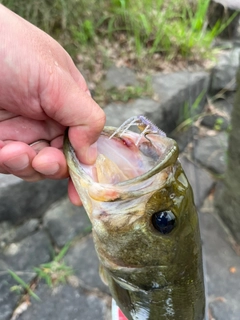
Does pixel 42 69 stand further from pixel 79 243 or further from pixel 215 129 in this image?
pixel 215 129

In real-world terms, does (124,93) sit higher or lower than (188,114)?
higher

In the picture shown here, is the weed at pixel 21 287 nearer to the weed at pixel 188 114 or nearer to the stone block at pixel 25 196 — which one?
the stone block at pixel 25 196

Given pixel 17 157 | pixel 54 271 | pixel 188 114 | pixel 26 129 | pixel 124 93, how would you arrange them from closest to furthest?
1. pixel 17 157
2. pixel 26 129
3. pixel 54 271
4. pixel 124 93
5. pixel 188 114

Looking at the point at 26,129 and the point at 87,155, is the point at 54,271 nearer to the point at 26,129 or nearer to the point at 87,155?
the point at 26,129

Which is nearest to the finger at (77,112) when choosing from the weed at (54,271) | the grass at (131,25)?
the weed at (54,271)

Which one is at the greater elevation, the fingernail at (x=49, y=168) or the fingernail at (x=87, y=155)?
the fingernail at (x=87, y=155)

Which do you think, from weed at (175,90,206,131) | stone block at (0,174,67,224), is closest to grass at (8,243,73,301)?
stone block at (0,174,67,224)

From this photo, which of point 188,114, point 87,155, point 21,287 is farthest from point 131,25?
point 87,155
